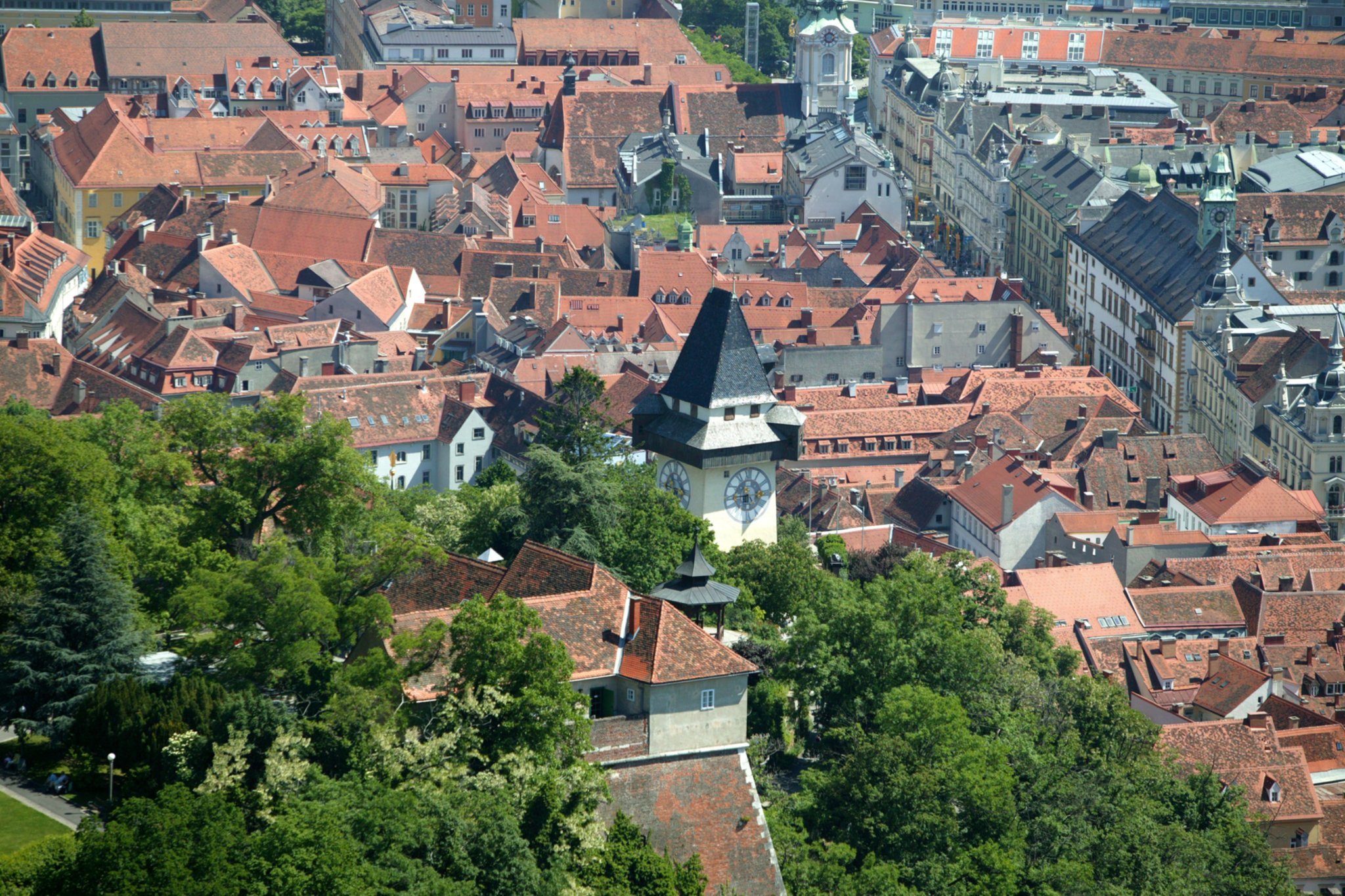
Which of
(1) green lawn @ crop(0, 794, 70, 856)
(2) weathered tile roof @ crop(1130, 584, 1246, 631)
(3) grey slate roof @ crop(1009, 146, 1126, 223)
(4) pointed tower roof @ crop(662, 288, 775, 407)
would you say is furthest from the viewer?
(3) grey slate roof @ crop(1009, 146, 1126, 223)

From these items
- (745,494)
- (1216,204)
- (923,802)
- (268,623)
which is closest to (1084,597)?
(745,494)

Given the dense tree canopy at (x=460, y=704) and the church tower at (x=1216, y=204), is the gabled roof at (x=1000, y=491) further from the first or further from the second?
the church tower at (x=1216, y=204)

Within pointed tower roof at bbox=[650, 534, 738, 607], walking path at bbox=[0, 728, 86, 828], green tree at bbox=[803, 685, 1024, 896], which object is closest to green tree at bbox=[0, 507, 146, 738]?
walking path at bbox=[0, 728, 86, 828]

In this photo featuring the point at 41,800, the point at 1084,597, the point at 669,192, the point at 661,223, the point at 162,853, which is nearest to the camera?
the point at 162,853

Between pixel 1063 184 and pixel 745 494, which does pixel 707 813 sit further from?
pixel 1063 184

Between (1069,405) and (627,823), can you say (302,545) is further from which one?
(1069,405)

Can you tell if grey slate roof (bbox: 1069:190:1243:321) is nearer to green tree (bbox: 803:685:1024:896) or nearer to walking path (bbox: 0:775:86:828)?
green tree (bbox: 803:685:1024:896)
